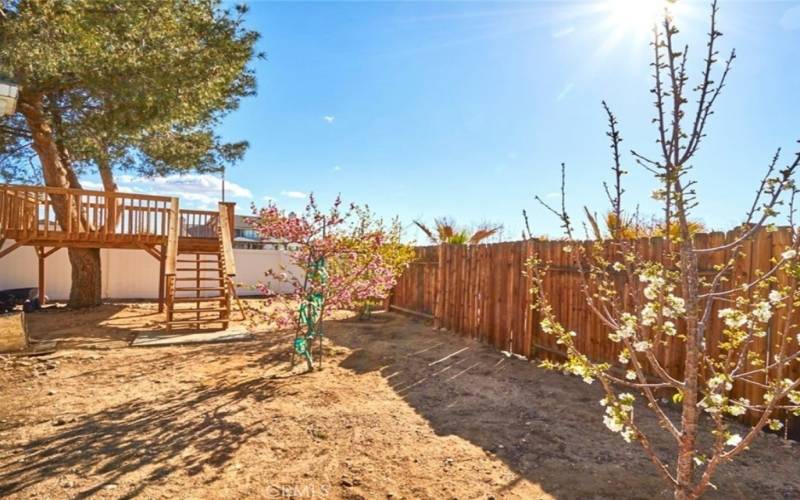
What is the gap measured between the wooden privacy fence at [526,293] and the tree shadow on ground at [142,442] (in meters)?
2.82

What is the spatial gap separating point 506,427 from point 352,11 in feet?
21.2

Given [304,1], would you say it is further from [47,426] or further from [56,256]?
[56,256]

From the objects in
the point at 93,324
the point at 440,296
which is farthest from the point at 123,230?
the point at 440,296

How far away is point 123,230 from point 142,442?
7761mm

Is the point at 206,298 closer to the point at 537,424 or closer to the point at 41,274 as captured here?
the point at 41,274

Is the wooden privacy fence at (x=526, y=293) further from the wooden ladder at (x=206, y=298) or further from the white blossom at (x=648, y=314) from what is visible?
the wooden ladder at (x=206, y=298)

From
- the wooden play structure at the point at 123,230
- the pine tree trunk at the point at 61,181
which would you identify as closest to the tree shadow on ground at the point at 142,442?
the wooden play structure at the point at 123,230

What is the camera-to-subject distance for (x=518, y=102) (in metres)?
8.27

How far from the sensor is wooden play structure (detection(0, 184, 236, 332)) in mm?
8148

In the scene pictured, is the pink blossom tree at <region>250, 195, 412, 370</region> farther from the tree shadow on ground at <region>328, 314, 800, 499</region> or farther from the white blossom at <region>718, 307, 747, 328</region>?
the white blossom at <region>718, 307, 747, 328</region>

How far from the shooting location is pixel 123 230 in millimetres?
9617

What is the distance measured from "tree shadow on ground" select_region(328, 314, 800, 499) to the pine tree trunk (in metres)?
7.31

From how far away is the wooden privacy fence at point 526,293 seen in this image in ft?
11.8

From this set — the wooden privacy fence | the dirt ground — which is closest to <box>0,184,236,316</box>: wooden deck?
the dirt ground
